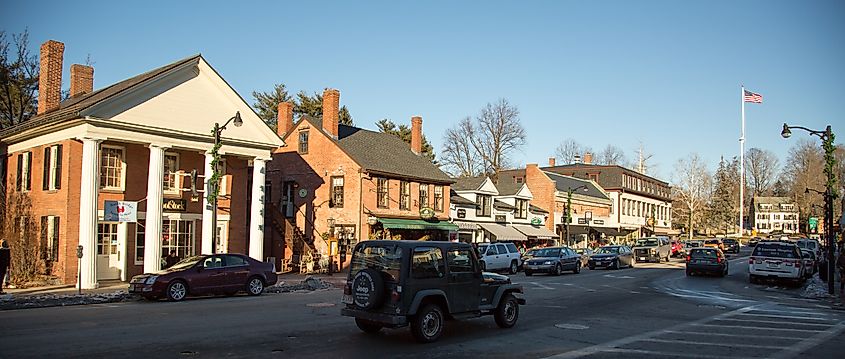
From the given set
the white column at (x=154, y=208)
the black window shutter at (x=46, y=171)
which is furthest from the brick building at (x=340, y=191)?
the black window shutter at (x=46, y=171)

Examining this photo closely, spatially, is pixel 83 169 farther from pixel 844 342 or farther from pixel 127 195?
pixel 844 342

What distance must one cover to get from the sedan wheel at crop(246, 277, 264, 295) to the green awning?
16.2 m

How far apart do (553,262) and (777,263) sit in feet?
33.1

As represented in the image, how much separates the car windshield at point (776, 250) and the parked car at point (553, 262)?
9.01 meters

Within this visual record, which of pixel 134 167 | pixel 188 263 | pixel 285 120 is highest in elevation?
pixel 285 120

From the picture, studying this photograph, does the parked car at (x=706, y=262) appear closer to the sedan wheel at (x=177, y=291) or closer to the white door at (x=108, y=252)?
the sedan wheel at (x=177, y=291)

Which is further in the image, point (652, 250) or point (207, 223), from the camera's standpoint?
point (652, 250)

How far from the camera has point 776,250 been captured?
98.5 ft

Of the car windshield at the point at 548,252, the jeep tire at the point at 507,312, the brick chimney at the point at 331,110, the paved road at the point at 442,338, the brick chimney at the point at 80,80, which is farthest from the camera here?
the brick chimney at the point at 331,110

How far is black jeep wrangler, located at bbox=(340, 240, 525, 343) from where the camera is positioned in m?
11.9

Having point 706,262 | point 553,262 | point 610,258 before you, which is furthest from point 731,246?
point 553,262

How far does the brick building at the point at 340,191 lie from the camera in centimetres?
3900

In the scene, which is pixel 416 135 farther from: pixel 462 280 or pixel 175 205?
pixel 462 280

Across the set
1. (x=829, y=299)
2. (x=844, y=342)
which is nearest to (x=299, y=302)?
(x=844, y=342)
